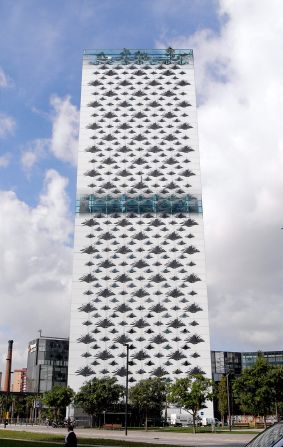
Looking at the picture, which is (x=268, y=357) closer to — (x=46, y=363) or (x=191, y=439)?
(x=46, y=363)

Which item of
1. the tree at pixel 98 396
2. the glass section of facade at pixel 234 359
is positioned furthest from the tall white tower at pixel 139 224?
the glass section of facade at pixel 234 359

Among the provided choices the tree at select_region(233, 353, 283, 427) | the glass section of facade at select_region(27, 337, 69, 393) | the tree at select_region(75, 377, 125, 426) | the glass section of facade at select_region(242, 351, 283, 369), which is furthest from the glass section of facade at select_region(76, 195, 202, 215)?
the glass section of facade at select_region(242, 351, 283, 369)

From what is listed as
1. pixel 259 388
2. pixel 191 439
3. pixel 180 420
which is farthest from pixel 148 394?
pixel 191 439

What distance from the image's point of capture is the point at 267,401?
46.6m

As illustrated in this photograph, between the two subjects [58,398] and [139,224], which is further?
[139,224]

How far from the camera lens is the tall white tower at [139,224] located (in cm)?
8050

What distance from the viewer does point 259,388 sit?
46719 millimetres

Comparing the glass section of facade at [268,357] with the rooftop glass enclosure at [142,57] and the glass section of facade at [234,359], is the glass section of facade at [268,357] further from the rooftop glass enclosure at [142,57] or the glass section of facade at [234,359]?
the rooftop glass enclosure at [142,57]

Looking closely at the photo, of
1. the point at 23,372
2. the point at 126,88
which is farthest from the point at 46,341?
the point at 126,88

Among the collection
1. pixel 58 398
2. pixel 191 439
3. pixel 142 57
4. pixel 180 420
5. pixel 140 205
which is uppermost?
pixel 142 57

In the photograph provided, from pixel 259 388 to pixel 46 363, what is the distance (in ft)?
338

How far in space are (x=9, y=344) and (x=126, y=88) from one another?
61.1 m

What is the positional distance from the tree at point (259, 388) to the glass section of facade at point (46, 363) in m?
95.5

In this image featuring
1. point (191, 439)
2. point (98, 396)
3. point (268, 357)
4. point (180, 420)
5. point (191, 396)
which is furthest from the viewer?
point (268, 357)
